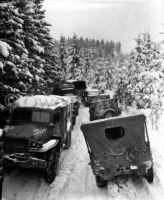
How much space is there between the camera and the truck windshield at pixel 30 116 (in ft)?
32.5

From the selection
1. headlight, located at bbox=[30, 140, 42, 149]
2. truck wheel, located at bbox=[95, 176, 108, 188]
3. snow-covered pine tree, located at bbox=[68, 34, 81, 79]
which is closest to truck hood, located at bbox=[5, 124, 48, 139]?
headlight, located at bbox=[30, 140, 42, 149]

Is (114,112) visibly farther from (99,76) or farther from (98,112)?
(99,76)

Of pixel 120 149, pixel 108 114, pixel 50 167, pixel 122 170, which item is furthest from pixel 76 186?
pixel 108 114

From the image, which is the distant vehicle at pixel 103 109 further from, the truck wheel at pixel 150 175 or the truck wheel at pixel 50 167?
the truck wheel at pixel 150 175

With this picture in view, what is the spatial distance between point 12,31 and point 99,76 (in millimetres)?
52894

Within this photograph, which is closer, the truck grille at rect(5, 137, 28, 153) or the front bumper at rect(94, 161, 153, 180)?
the front bumper at rect(94, 161, 153, 180)

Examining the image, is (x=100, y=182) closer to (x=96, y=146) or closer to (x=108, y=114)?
(x=96, y=146)

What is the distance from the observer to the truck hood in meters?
8.57

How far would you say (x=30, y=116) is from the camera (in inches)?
392

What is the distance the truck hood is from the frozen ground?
5.44ft

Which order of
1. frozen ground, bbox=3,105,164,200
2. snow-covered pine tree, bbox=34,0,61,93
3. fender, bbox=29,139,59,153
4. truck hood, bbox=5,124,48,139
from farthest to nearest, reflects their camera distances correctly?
snow-covered pine tree, bbox=34,0,61,93
truck hood, bbox=5,124,48,139
fender, bbox=29,139,59,153
frozen ground, bbox=3,105,164,200

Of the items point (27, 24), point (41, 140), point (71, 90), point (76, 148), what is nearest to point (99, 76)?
point (71, 90)

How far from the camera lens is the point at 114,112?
59.4 ft

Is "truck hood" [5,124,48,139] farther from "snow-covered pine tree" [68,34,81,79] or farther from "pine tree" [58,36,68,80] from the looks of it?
"pine tree" [58,36,68,80]
